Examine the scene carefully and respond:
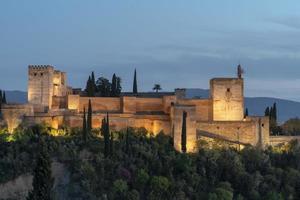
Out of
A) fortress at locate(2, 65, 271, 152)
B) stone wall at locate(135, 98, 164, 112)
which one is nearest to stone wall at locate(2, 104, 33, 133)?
fortress at locate(2, 65, 271, 152)

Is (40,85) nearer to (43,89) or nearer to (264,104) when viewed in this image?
(43,89)

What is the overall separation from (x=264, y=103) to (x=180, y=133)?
118 m

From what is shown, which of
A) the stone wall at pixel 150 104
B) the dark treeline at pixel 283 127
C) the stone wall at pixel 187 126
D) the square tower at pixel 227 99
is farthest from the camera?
the dark treeline at pixel 283 127

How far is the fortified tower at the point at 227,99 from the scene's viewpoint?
5509cm

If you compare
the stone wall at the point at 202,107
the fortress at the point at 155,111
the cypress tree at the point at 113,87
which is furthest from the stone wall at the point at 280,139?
the cypress tree at the point at 113,87

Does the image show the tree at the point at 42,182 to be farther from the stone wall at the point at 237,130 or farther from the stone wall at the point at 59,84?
the stone wall at the point at 59,84

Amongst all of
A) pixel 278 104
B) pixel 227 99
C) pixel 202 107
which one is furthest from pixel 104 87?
pixel 278 104

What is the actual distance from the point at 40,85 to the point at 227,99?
1227cm

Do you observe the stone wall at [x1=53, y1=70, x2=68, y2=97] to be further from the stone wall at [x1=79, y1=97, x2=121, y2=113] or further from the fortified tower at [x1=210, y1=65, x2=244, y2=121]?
the fortified tower at [x1=210, y1=65, x2=244, y2=121]

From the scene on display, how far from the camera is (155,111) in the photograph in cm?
5566

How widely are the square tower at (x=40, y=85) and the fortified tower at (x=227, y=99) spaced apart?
423 inches

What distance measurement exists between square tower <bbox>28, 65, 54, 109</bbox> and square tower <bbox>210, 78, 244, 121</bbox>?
10735 mm

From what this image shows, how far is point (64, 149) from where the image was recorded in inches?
1871

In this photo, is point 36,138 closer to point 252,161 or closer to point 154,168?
point 154,168
